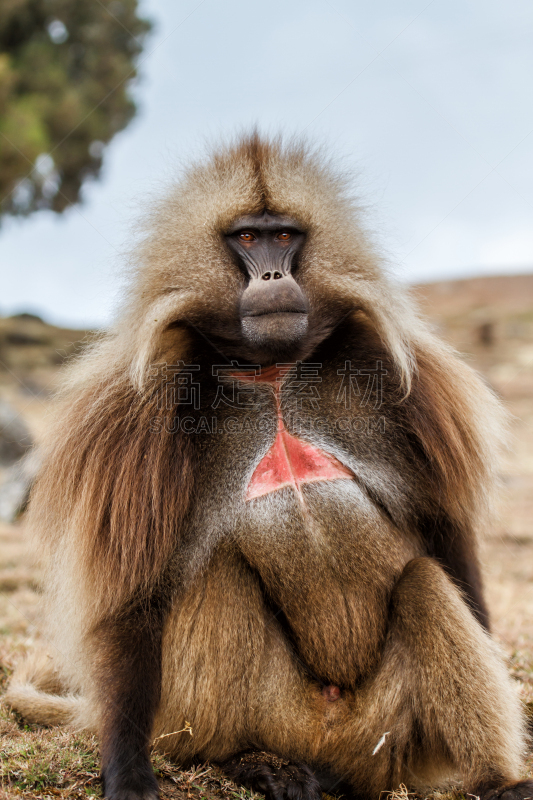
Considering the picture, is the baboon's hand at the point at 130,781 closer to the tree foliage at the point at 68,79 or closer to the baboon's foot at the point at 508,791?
the baboon's foot at the point at 508,791

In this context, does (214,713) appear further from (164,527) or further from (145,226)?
(145,226)

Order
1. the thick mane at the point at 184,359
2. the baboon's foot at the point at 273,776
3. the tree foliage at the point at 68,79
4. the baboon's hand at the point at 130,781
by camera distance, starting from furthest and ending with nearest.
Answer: the tree foliage at the point at 68,79 < the thick mane at the point at 184,359 < the baboon's foot at the point at 273,776 < the baboon's hand at the point at 130,781

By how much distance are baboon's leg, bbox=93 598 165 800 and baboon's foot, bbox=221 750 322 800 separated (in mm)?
343

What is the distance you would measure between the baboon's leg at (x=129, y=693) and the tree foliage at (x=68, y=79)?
35.1 ft

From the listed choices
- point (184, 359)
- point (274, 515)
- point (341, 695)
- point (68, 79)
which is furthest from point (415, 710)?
point (68, 79)

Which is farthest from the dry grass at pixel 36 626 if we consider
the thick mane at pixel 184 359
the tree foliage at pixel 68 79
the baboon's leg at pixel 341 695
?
the tree foliage at pixel 68 79

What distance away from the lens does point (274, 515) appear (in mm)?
2812

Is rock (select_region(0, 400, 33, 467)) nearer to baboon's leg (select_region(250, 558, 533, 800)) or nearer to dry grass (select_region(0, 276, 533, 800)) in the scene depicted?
dry grass (select_region(0, 276, 533, 800))

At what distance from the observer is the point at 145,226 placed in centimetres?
321

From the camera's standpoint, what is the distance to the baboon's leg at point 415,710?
261 cm

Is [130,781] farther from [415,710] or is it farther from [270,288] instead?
[270,288]

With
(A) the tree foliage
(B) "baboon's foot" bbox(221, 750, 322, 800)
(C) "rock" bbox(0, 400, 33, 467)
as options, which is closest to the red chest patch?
(B) "baboon's foot" bbox(221, 750, 322, 800)

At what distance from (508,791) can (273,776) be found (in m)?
0.80

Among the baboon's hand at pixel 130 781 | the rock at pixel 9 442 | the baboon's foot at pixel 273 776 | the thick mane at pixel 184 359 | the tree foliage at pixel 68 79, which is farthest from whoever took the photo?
the tree foliage at pixel 68 79
